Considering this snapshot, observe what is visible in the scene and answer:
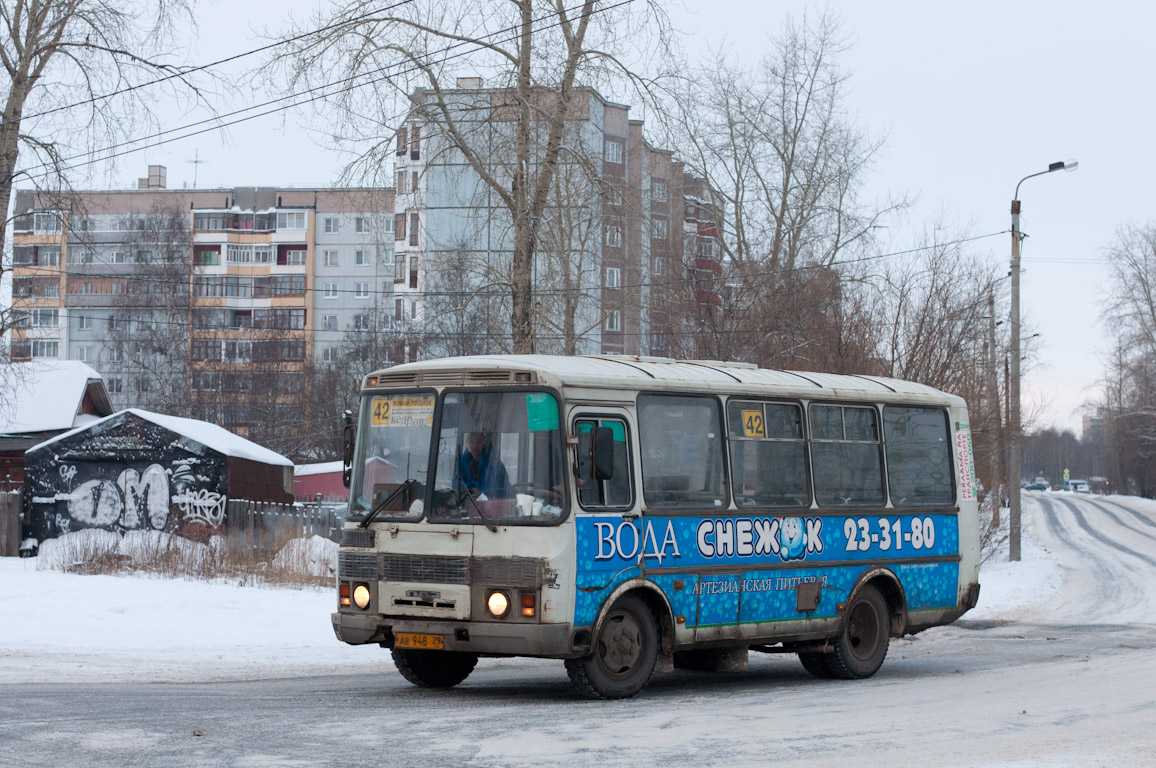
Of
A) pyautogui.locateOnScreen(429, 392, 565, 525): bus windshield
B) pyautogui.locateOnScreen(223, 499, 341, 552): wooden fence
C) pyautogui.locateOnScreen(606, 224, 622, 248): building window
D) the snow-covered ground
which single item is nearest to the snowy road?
the snow-covered ground

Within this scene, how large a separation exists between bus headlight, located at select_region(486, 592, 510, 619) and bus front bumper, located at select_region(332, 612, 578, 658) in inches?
3.4

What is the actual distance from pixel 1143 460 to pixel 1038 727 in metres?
102

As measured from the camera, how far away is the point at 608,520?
11367mm

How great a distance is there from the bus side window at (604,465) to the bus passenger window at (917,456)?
4108mm

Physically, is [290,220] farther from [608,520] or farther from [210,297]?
[608,520]

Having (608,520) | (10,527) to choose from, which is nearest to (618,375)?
(608,520)

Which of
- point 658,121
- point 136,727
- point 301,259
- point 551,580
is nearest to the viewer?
point 136,727

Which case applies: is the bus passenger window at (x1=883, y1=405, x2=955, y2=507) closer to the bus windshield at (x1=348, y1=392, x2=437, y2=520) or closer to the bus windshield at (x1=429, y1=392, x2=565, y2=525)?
the bus windshield at (x1=429, y1=392, x2=565, y2=525)

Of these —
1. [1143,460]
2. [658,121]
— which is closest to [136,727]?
[658,121]

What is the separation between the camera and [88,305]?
9988 centimetres

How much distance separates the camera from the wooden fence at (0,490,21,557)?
97.6ft

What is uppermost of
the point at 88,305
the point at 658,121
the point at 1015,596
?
the point at 88,305

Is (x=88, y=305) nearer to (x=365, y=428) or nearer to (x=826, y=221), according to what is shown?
(x=826, y=221)

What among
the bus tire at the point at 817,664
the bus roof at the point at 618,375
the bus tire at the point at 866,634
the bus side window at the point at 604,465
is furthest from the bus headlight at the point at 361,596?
the bus tire at the point at 866,634
